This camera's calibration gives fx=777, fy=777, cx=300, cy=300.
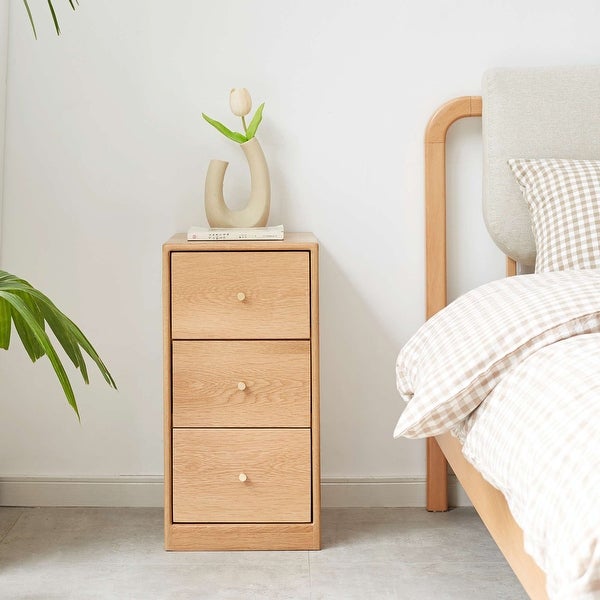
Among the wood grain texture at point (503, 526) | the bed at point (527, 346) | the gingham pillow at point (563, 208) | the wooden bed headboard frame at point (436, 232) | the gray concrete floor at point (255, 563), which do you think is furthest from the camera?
the wooden bed headboard frame at point (436, 232)

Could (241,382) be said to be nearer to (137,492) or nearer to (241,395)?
(241,395)

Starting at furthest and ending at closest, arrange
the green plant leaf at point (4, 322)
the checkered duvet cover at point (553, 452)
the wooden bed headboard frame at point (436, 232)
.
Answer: the wooden bed headboard frame at point (436, 232), the green plant leaf at point (4, 322), the checkered duvet cover at point (553, 452)

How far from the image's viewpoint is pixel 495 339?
3.96 feet

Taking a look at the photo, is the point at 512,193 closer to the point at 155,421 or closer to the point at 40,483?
the point at 155,421

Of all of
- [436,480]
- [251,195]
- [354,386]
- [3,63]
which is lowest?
[436,480]

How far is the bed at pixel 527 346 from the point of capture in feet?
2.88

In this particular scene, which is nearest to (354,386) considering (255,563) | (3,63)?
(255,563)

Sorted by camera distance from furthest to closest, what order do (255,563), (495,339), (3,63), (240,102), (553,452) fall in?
1. (3,63)
2. (240,102)
3. (255,563)
4. (495,339)
5. (553,452)

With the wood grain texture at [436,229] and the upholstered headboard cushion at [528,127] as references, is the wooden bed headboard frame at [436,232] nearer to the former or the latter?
the wood grain texture at [436,229]

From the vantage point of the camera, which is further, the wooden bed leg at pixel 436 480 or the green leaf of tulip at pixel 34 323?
the wooden bed leg at pixel 436 480

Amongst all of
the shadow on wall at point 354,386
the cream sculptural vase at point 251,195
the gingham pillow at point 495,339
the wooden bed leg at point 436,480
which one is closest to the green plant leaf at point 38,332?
the gingham pillow at point 495,339

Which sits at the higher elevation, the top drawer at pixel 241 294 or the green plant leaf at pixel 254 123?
the green plant leaf at pixel 254 123

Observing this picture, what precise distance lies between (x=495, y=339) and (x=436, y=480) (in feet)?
3.10

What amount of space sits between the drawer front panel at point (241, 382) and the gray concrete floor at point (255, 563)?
1.01 ft
